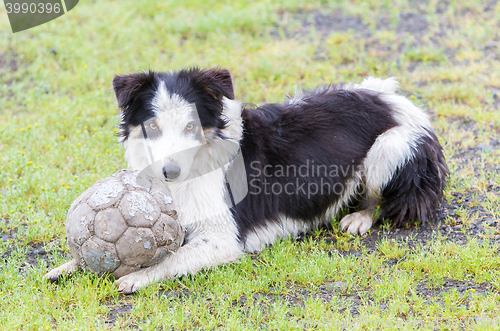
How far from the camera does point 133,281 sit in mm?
3992

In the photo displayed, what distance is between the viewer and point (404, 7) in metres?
10.0

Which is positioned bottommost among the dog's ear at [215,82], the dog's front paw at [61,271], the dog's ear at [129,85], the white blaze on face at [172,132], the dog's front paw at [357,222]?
the dog's front paw at [357,222]

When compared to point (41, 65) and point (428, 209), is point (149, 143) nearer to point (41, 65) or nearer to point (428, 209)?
point (428, 209)

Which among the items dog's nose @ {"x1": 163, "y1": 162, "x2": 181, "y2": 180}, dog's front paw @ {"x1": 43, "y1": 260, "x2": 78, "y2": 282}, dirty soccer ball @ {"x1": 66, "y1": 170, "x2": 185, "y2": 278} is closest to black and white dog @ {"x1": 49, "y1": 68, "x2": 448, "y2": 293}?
dog's nose @ {"x1": 163, "y1": 162, "x2": 181, "y2": 180}

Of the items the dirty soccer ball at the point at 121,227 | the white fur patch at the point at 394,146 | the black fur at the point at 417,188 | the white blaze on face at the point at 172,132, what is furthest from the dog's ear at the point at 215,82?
the black fur at the point at 417,188

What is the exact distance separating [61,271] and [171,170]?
124cm

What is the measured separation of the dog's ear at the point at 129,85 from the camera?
410 centimetres

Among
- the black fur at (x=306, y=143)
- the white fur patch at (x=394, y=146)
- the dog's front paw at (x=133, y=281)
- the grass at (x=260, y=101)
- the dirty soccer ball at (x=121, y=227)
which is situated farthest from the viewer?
the white fur patch at (x=394, y=146)

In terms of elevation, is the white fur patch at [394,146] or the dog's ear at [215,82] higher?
the dog's ear at [215,82]

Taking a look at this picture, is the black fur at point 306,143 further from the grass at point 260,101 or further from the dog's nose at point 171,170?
the dog's nose at point 171,170

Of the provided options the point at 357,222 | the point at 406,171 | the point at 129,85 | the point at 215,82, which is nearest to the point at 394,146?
the point at 406,171

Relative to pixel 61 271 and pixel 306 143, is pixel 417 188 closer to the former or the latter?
pixel 306 143

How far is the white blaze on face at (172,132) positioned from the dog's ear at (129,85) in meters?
0.13

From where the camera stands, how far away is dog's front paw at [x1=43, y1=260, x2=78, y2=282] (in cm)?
410
